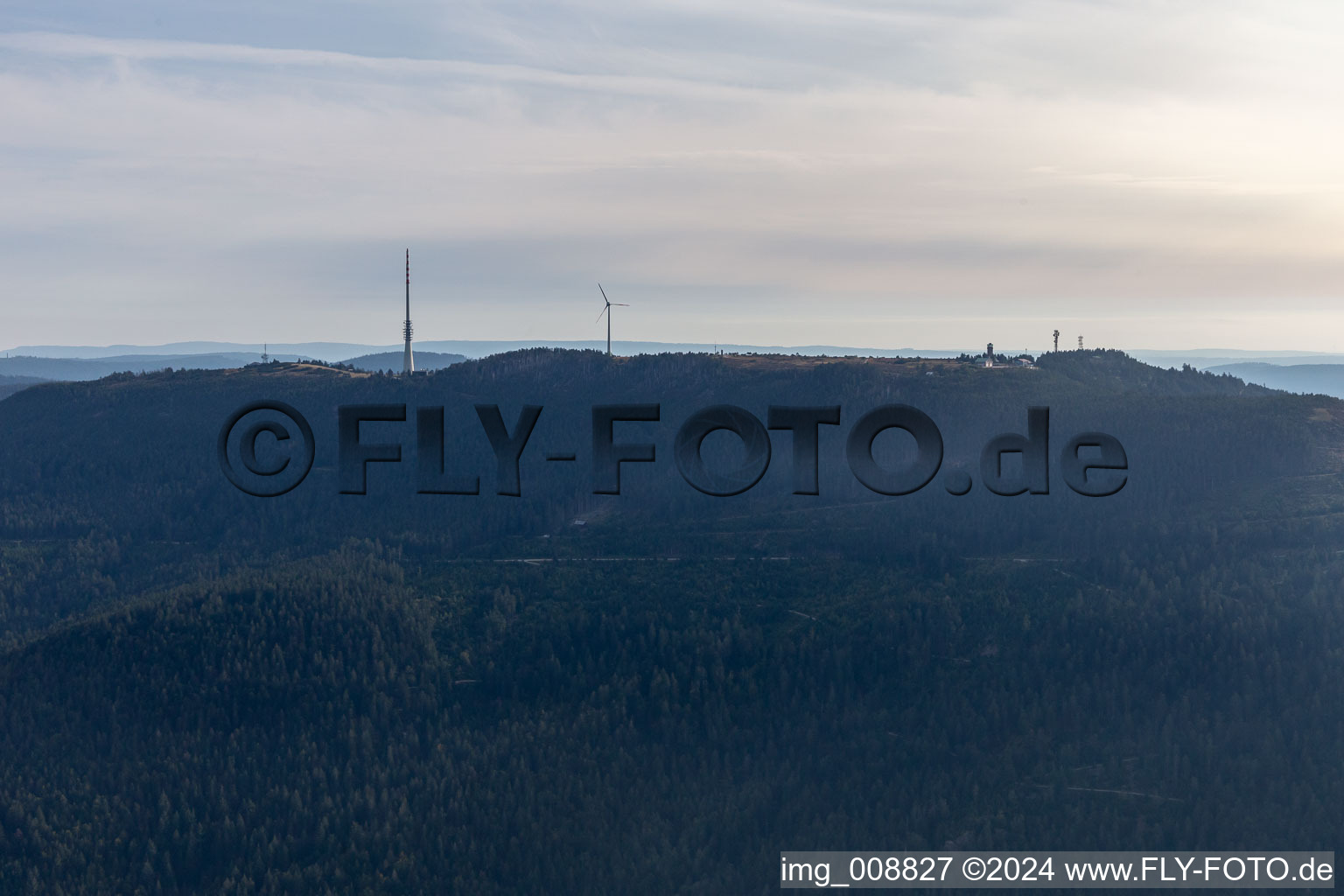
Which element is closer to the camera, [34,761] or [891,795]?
[891,795]

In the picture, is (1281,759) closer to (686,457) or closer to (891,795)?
(891,795)

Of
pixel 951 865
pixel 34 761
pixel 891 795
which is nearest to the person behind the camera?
pixel 951 865

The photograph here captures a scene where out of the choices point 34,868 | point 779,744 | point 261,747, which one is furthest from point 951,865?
point 34,868

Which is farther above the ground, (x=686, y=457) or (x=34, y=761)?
(x=686, y=457)

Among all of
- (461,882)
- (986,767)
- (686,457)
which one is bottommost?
(461,882)

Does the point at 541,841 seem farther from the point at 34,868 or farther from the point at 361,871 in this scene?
the point at 34,868

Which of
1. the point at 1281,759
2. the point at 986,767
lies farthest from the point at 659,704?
the point at 1281,759

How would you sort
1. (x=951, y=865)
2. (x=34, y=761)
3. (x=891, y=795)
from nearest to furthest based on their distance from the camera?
(x=951, y=865), (x=891, y=795), (x=34, y=761)

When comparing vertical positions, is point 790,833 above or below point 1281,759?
below

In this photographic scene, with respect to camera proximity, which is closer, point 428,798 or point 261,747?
point 428,798
